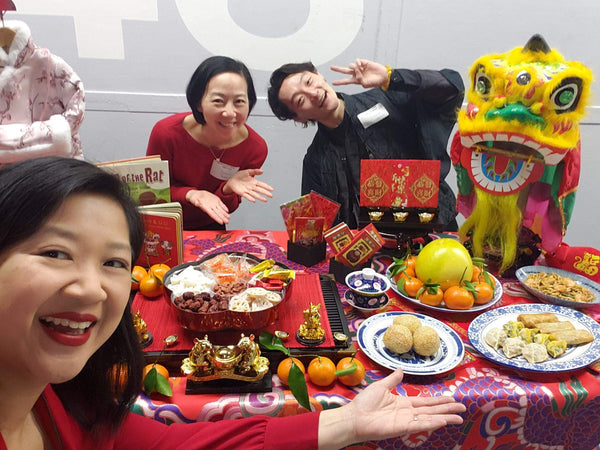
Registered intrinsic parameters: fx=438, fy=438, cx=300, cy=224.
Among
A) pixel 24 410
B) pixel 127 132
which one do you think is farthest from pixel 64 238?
pixel 127 132

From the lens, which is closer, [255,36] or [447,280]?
[447,280]

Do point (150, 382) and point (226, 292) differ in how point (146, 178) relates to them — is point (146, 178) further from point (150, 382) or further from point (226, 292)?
point (150, 382)

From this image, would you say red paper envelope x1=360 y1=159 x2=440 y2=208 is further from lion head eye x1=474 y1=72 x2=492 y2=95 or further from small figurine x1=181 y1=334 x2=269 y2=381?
small figurine x1=181 y1=334 x2=269 y2=381

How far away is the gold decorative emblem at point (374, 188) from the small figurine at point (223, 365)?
0.80 meters

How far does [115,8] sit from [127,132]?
2.47ft

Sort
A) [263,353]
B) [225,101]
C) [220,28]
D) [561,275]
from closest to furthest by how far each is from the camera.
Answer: [263,353] < [561,275] < [225,101] < [220,28]

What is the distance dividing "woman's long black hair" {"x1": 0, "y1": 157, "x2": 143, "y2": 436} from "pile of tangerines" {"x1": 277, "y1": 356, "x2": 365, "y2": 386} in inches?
13.7

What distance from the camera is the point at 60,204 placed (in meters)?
0.62

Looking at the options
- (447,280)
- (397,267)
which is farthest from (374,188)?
(447,280)

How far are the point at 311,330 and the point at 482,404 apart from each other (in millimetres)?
449

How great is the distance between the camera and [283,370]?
1066mm

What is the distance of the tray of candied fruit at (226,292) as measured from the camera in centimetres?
114

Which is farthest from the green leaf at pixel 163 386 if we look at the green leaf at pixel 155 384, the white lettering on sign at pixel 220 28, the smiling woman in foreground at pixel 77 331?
the white lettering on sign at pixel 220 28

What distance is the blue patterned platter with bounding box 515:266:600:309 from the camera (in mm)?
1396
